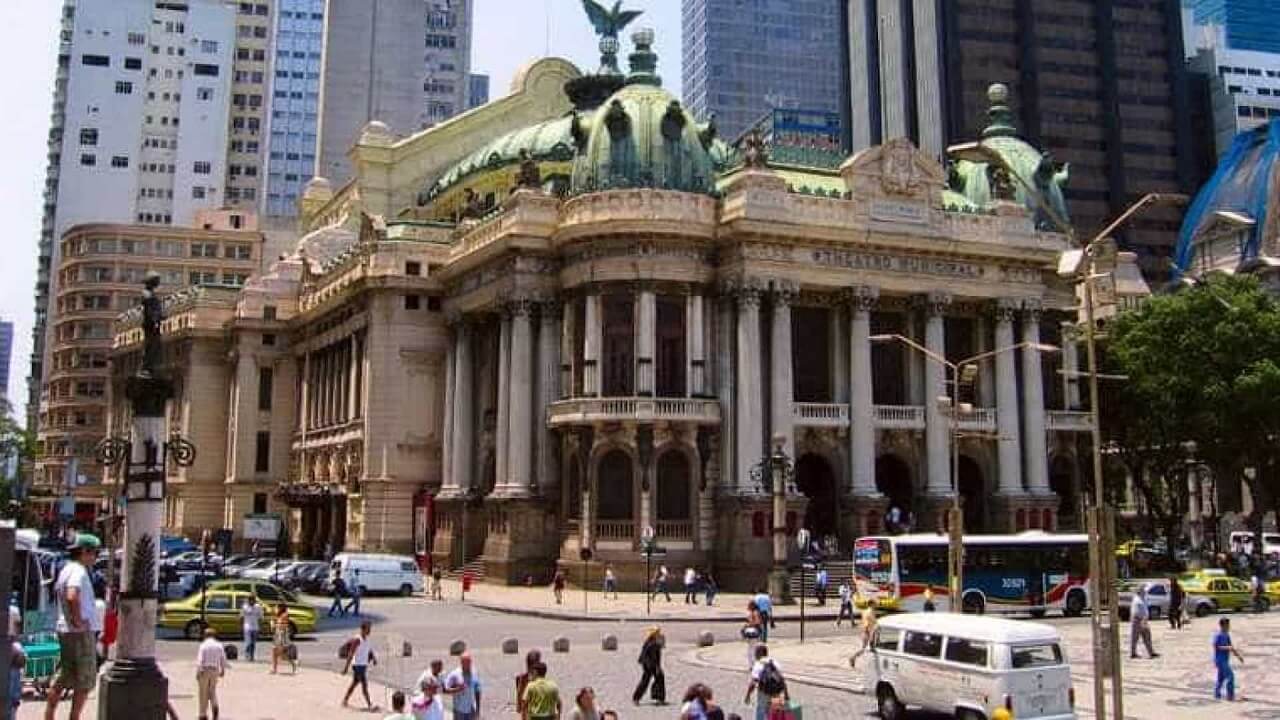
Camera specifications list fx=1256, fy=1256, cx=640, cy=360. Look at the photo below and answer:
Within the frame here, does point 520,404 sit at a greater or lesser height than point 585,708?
greater

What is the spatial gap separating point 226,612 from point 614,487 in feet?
70.1

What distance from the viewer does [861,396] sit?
2330 inches

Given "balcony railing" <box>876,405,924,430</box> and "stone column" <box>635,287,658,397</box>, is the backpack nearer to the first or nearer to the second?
"stone column" <box>635,287,658,397</box>

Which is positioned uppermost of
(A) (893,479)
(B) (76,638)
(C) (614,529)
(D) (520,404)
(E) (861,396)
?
(E) (861,396)

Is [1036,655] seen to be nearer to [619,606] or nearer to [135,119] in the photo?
[619,606]

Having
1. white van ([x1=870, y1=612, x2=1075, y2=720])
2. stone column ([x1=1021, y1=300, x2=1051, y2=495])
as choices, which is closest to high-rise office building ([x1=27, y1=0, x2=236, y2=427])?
stone column ([x1=1021, y1=300, x2=1051, y2=495])

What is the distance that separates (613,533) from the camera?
55.8 metres

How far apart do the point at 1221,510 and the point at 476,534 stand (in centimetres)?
5267

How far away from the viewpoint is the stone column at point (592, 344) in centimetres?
5644

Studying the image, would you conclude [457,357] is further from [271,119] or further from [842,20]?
[842,20]

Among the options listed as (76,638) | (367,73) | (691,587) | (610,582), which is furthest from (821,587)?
(367,73)

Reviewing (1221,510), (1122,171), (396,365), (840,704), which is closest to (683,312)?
(396,365)

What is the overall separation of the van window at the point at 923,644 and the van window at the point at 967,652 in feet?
1.01

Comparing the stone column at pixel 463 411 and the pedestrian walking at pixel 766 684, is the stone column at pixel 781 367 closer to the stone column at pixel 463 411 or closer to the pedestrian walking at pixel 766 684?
the stone column at pixel 463 411
